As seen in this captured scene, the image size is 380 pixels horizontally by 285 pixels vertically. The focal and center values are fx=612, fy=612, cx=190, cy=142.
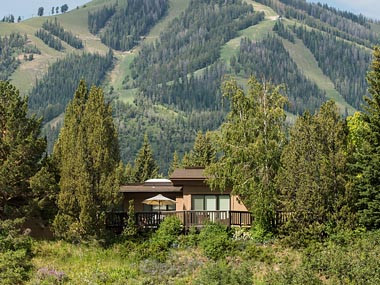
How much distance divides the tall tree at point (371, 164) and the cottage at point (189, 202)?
7.41 metres

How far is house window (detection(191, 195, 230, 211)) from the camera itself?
42281 mm

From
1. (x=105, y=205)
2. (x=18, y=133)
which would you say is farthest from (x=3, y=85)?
(x=105, y=205)

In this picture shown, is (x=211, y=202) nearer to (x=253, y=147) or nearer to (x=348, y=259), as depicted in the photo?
(x=253, y=147)

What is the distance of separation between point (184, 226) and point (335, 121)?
36.5 ft

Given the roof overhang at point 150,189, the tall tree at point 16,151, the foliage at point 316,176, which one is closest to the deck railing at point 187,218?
the foliage at point 316,176

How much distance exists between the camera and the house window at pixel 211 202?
4228 centimetres

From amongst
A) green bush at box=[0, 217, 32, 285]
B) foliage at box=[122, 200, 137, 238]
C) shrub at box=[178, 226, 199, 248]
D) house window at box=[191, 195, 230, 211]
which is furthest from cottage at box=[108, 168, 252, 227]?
green bush at box=[0, 217, 32, 285]

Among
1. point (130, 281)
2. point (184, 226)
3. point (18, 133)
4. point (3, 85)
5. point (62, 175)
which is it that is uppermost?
point (3, 85)

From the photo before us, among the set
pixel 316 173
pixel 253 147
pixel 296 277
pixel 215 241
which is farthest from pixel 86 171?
pixel 296 277

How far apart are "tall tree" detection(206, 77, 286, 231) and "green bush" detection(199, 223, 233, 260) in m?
2.52

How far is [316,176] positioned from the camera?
34.8 meters

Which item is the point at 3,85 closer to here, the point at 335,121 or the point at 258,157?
the point at 258,157

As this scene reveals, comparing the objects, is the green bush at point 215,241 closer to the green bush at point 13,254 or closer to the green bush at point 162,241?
the green bush at point 162,241

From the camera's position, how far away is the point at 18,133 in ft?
117
